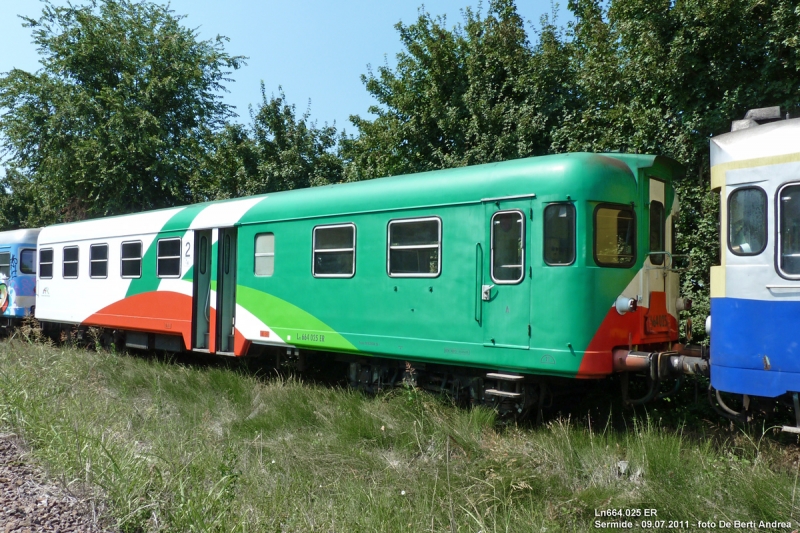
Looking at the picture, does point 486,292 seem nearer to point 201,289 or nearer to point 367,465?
point 367,465

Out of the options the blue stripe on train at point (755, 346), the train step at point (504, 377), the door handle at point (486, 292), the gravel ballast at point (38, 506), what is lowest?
the gravel ballast at point (38, 506)

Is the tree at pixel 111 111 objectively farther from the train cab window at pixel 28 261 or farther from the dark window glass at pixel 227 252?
the dark window glass at pixel 227 252

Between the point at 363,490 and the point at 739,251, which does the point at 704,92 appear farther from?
the point at 363,490

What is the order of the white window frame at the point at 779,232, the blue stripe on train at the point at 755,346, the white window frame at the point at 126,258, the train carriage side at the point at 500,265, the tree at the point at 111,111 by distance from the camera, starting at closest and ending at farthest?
the blue stripe on train at the point at 755,346
the white window frame at the point at 779,232
the train carriage side at the point at 500,265
the white window frame at the point at 126,258
the tree at the point at 111,111

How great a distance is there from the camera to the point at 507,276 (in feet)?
25.1

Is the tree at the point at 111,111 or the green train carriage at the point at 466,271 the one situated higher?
the tree at the point at 111,111

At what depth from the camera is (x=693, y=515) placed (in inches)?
193

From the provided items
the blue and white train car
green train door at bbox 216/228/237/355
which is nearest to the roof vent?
the blue and white train car

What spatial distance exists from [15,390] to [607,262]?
6.46 metres

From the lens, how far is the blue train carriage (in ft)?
59.8

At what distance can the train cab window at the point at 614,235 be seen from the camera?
7.34m

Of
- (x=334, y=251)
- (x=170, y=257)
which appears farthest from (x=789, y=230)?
(x=170, y=257)

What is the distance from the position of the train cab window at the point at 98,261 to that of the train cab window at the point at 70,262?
2.50 feet

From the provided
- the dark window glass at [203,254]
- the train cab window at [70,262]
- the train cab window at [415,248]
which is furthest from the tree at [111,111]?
the train cab window at [415,248]
